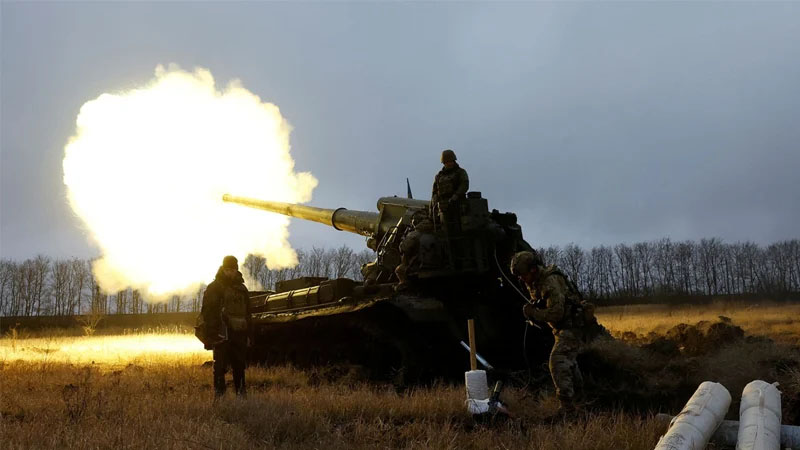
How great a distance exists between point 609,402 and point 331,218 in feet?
27.7

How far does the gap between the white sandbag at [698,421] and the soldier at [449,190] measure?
16.9 ft

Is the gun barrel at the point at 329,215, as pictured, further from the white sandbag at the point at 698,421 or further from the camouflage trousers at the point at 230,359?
the white sandbag at the point at 698,421

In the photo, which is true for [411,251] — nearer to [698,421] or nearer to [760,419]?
[698,421]

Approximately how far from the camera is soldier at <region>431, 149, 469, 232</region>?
1060 centimetres

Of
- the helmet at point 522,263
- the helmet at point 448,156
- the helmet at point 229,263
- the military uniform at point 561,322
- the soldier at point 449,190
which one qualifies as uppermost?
the helmet at point 448,156

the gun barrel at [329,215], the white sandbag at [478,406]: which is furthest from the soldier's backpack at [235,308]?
the gun barrel at [329,215]

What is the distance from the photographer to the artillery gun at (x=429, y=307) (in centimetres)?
1042

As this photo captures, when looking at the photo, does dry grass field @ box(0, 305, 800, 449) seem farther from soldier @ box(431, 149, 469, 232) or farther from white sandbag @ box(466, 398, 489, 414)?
soldier @ box(431, 149, 469, 232)

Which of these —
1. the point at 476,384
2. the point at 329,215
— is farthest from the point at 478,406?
the point at 329,215

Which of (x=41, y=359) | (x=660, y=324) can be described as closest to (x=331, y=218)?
(x=41, y=359)

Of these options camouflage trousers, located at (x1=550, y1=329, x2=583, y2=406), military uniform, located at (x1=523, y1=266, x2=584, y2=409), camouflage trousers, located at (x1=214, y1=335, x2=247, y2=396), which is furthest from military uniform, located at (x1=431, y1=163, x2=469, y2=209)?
camouflage trousers, located at (x1=214, y1=335, x2=247, y2=396)

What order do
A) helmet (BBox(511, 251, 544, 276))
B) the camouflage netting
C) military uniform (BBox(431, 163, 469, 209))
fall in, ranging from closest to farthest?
helmet (BBox(511, 251, 544, 276)) → the camouflage netting → military uniform (BBox(431, 163, 469, 209))

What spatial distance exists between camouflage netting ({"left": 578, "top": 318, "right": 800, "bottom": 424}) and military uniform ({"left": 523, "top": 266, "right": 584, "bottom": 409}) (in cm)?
44

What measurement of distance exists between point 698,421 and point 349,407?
12.5 ft
